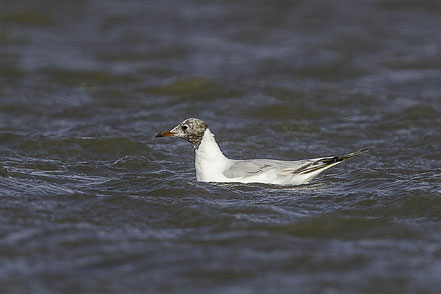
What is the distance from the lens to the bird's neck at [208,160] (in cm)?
826

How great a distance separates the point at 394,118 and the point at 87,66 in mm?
6136

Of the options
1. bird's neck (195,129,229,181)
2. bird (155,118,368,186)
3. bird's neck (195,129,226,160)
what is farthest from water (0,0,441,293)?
bird's neck (195,129,226,160)

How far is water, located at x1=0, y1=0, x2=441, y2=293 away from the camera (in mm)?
5727

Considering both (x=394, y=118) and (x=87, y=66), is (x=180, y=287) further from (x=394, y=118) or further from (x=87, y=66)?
(x=87, y=66)

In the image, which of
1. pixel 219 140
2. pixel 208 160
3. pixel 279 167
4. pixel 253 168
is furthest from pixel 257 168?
pixel 219 140

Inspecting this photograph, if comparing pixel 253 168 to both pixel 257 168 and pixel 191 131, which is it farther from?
pixel 191 131

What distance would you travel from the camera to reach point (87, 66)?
14.5 m

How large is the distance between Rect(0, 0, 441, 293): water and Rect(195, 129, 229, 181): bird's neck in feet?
0.87

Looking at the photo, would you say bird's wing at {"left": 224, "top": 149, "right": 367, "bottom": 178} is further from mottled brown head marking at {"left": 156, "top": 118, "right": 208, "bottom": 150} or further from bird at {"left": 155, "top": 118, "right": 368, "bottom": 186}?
mottled brown head marking at {"left": 156, "top": 118, "right": 208, "bottom": 150}

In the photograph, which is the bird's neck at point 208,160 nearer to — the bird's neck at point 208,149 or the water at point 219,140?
the bird's neck at point 208,149

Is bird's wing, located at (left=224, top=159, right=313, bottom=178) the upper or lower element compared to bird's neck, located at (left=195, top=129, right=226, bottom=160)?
lower

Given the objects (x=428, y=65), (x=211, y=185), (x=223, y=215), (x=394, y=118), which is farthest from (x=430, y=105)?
(x=223, y=215)

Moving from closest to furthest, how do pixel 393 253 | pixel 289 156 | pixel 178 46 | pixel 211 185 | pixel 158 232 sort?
1. pixel 393 253
2. pixel 158 232
3. pixel 211 185
4. pixel 289 156
5. pixel 178 46

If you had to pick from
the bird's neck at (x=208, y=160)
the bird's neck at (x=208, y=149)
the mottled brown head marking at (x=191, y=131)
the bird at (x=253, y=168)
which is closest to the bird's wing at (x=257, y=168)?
the bird at (x=253, y=168)
